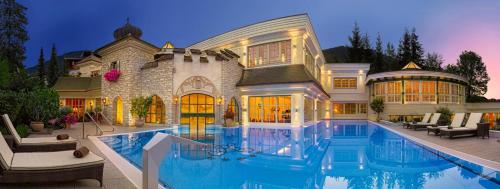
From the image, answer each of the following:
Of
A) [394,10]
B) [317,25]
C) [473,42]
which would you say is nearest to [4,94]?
[473,42]

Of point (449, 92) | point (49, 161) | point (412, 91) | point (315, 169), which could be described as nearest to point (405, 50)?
point (449, 92)

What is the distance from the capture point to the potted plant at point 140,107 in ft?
65.2

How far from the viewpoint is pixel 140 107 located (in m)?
19.9

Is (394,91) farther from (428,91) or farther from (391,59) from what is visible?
(391,59)

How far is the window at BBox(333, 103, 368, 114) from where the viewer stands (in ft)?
115

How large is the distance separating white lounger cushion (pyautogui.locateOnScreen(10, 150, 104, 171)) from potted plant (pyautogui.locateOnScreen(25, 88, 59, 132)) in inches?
428

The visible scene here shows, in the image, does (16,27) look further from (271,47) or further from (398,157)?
(398,157)

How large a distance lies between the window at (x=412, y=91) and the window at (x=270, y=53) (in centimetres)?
1386

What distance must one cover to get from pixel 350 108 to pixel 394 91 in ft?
22.0

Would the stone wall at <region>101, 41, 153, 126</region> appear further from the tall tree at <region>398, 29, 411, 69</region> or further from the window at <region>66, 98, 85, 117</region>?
the tall tree at <region>398, 29, 411, 69</region>

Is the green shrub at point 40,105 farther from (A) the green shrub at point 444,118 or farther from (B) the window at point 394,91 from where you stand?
(B) the window at point 394,91

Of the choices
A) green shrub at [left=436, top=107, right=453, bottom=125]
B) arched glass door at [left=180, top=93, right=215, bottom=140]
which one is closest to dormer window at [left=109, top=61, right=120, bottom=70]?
arched glass door at [left=180, top=93, right=215, bottom=140]

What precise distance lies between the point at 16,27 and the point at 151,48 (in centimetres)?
1947

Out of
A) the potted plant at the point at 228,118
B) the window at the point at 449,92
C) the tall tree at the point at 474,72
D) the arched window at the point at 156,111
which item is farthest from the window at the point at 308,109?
the tall tree at the point at 474,72
